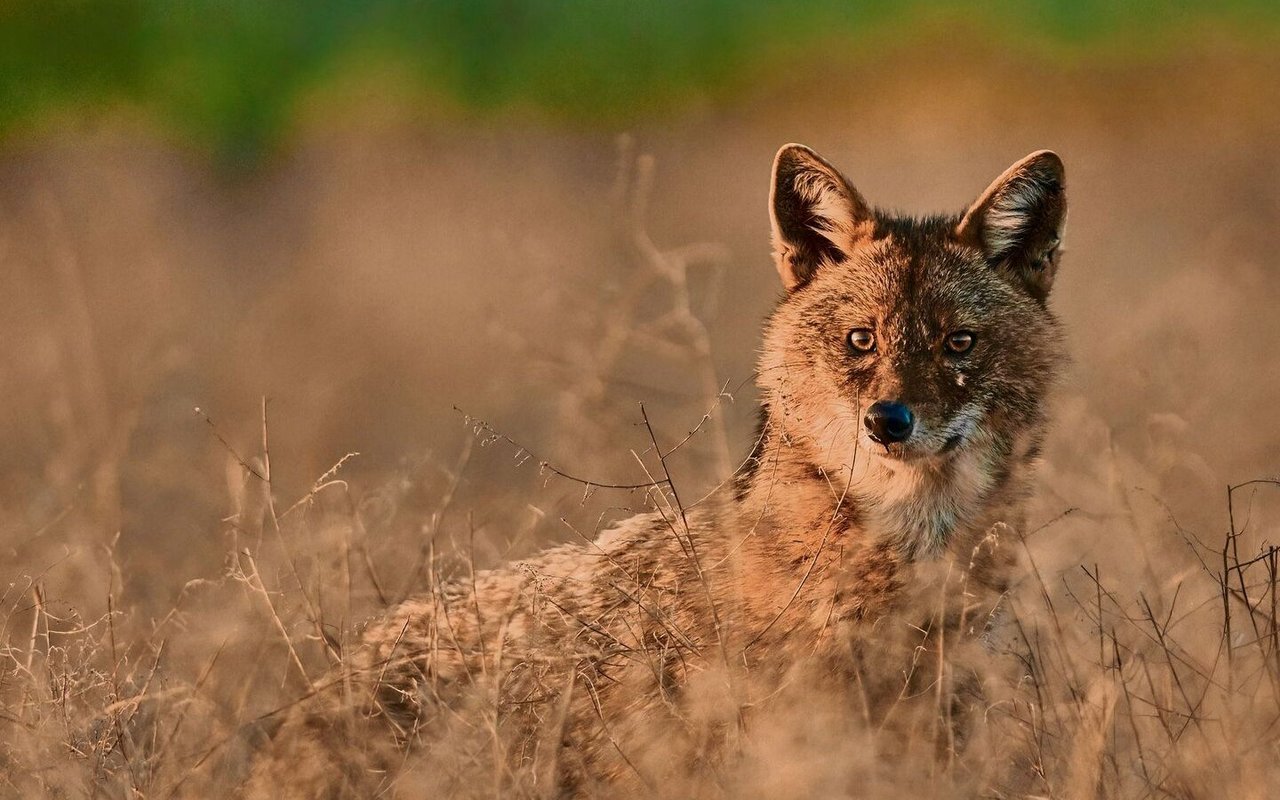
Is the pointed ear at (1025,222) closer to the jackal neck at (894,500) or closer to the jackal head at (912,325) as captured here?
the jackal head at (912,325)

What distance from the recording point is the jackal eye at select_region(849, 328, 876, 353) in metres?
5.42

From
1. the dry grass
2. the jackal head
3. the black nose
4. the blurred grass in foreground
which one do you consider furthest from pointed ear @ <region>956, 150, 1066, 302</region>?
the blurred grass in foreground

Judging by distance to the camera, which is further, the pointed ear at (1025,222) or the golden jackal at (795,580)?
the pointed ear at (1025,222)

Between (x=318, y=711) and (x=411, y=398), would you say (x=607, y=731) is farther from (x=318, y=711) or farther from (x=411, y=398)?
(x=411, y=398)

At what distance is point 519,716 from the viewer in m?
4.65

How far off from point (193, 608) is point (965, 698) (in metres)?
3.93

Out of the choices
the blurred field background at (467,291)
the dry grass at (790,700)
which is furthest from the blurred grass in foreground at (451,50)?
the dry grass at (790,700)

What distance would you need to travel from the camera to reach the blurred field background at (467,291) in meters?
5.73

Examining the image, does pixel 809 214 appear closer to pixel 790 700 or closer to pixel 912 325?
pixel 912 325

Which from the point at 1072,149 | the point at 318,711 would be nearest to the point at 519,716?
the point at 318,711

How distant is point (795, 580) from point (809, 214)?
1.74 m

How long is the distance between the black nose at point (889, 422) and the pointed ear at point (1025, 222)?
3.68ft

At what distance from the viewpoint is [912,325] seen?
5352mm

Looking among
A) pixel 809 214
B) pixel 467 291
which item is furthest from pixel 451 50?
pixel 809 214
